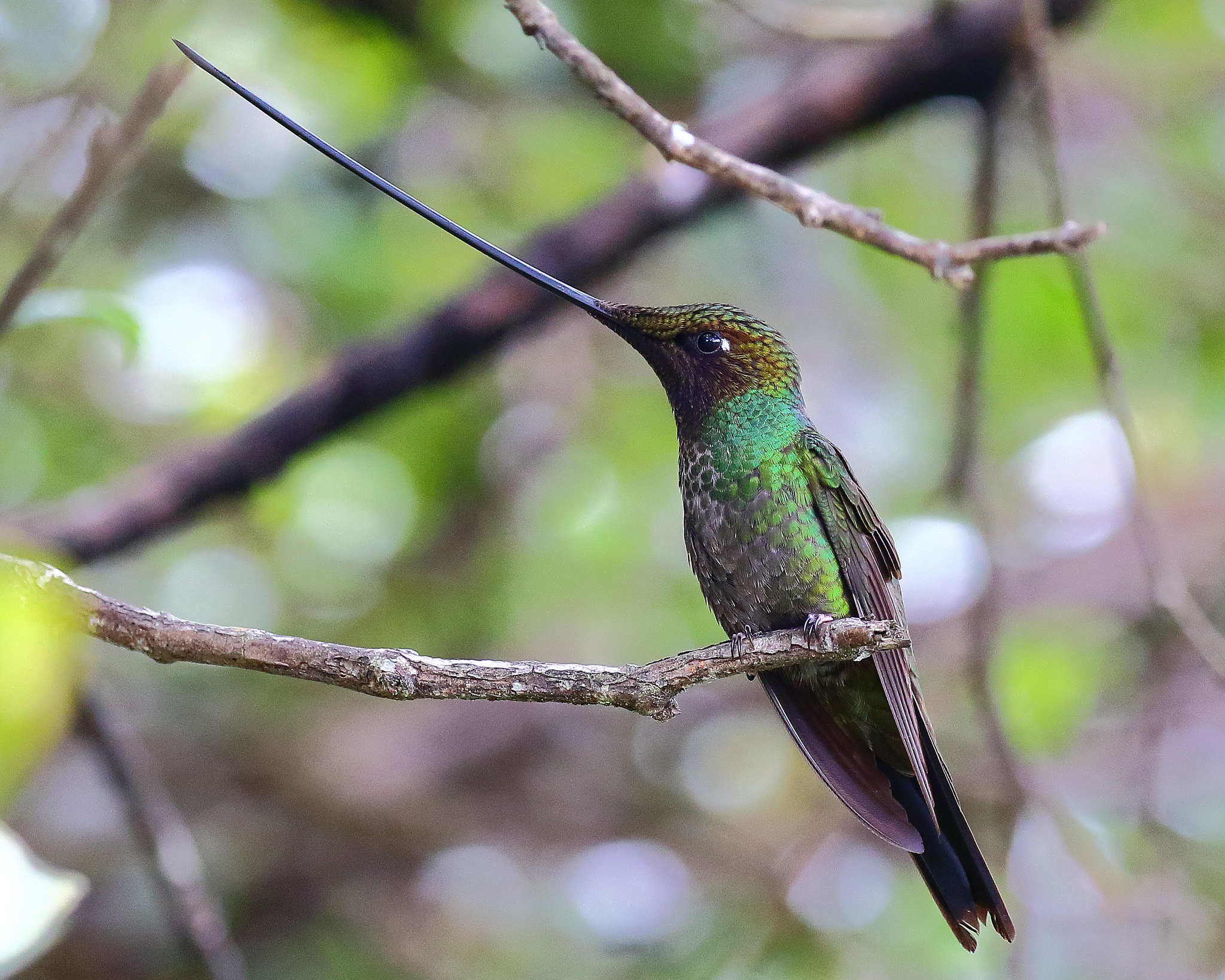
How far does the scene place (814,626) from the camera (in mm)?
2266

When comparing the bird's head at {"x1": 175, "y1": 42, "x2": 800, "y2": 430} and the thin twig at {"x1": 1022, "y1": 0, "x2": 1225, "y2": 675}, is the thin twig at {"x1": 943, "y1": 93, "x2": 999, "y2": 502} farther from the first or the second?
the bird's head at {"x1": 175, "y1": 42, "x2": 800, "y2": 430}


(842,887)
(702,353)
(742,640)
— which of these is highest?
(702,353)

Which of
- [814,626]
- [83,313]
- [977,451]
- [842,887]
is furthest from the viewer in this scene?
[842,887]

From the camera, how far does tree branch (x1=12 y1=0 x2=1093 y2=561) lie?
3758 mm

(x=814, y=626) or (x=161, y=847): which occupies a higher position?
(x=814, y=626)

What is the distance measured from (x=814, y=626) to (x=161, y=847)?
1.89 metres

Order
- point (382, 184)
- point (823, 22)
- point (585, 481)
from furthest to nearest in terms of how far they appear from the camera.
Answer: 1. point (585, 481)
2. point (823, 22)
3. point (382, 184)

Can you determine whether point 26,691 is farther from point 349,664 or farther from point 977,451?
point 977,451

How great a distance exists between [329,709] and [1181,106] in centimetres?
442

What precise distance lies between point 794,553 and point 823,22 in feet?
7.63

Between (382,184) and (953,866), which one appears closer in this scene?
(382,184)

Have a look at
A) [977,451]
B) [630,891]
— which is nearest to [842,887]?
[630,891]

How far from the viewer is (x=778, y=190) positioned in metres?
2.58

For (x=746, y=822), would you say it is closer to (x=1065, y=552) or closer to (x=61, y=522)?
(x=1065, y=552)
